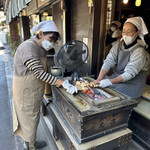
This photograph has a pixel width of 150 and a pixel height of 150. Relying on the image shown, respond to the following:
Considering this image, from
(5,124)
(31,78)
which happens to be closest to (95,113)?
(31,78)

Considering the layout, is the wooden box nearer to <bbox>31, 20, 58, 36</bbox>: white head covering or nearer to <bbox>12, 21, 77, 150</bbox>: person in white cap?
<bbox>12, 21, 77, 150</bbox>: person in white cap

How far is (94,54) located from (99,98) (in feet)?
4.75

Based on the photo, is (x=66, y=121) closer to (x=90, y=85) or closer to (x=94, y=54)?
(x=90, y=85)

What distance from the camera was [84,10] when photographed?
114 inches

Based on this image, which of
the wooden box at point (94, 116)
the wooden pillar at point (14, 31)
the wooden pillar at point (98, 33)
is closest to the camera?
the wooden box at point (94, 116)

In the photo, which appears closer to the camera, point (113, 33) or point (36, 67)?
point (36, 67)

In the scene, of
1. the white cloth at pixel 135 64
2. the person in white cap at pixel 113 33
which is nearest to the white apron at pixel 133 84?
the white cloth at pixel 135 64

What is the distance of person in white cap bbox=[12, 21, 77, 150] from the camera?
71.6 inches

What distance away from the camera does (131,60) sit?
89.5 inches

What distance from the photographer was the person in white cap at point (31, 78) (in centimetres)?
182

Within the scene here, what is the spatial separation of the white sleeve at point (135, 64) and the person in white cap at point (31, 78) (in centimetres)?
96

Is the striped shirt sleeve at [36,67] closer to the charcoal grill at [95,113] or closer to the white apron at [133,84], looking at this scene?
the charcoal grill at [95,113]

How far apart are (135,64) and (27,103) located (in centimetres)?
190

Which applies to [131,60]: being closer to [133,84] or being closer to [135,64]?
[135,64]
